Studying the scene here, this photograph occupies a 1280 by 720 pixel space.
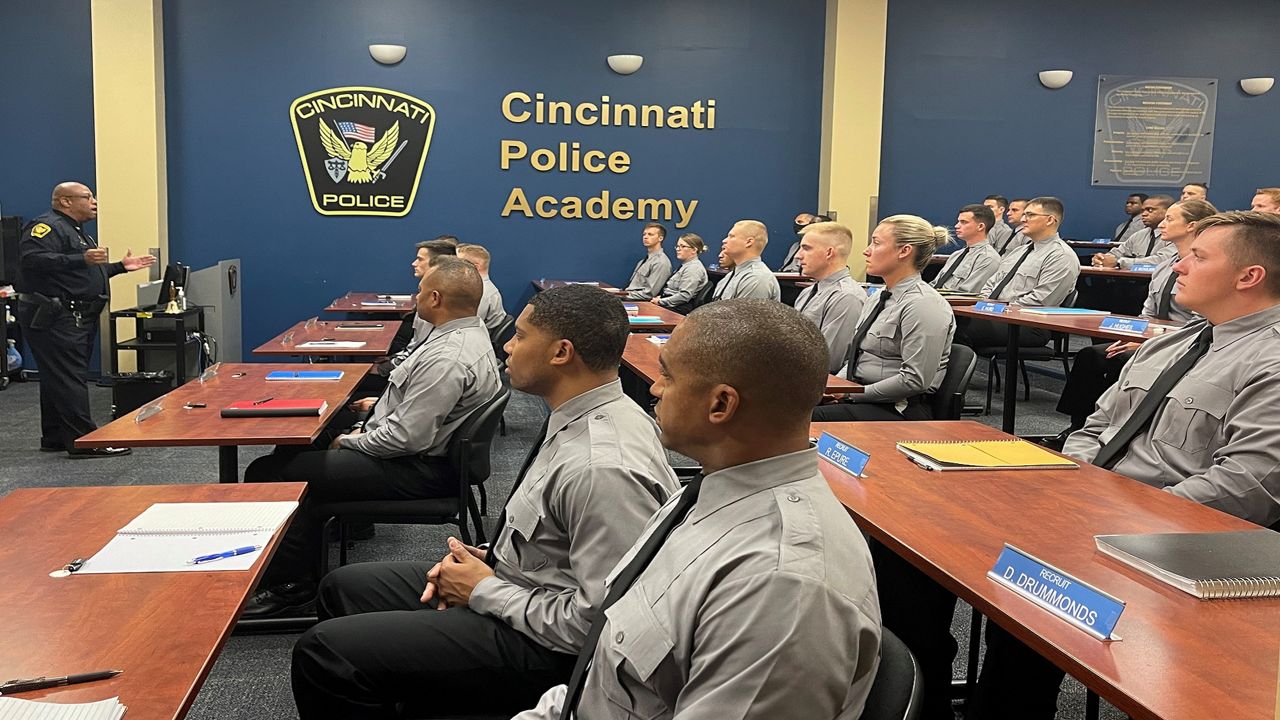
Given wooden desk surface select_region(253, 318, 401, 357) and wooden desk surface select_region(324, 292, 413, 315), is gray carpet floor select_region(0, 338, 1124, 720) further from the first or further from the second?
wooden desk surface select_region(324, 292, 413, 315)

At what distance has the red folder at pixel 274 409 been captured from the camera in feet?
10.8

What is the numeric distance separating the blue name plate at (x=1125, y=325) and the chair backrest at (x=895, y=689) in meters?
4.12

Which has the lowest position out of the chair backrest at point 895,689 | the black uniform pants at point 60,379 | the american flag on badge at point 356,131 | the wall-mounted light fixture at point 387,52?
the black uniform pants at point 60,379

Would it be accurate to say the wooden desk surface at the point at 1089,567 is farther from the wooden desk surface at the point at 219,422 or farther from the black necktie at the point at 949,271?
the black necktie at the point at 949,271

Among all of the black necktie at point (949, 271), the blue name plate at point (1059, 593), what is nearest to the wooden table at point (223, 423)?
the blue name plate at point (1059, 593)

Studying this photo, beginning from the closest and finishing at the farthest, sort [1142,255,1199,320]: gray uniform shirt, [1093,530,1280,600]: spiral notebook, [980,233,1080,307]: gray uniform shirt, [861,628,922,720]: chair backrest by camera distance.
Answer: [861,628,922,720]: chair backrest
[1093,530,1280,600]: spiral notebook
[1142,255,1199,320]: gray uniform shirt
[980,233,1080,307]: gray uniform shirt

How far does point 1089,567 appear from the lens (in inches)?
66.7

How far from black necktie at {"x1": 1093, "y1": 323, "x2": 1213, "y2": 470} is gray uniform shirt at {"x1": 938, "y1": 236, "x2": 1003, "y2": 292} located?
5.62 meters

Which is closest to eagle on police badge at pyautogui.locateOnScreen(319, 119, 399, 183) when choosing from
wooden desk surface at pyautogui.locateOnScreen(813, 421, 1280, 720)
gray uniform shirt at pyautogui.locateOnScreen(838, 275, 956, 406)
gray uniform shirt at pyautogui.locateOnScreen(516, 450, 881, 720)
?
gray uniform shirt at pyautogui.locateOnScreen(838, 275, 956, 406)

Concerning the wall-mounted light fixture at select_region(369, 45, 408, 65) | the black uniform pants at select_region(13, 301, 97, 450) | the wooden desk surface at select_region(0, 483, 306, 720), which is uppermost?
the wall-mounted light fixture at select_region(369, 45, 408, 65)

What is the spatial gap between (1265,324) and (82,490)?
2.78 meters

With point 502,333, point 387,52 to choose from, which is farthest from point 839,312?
point 387,52

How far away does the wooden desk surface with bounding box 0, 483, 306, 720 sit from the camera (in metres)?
1.36

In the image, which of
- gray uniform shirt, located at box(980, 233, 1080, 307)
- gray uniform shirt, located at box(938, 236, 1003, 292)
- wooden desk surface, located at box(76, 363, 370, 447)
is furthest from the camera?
gray uniform shirt, located at box(938, 236, 1003, 292)
